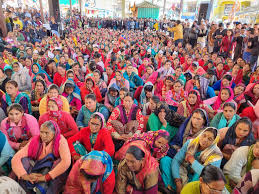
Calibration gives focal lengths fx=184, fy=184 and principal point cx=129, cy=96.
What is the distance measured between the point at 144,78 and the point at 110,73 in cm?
80

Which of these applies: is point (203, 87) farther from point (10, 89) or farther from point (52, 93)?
point (10, 89)

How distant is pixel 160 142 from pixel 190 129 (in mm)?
467

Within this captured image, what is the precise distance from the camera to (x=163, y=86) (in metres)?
3.38

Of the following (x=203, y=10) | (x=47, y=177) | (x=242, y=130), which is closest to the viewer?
(x=47, y=177)

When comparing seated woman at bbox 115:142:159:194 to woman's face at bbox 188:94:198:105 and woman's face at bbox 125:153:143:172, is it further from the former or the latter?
woman's face at bbox 188:94:198:105

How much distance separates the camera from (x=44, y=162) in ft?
5.18

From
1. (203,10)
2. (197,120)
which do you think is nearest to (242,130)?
(197,120)

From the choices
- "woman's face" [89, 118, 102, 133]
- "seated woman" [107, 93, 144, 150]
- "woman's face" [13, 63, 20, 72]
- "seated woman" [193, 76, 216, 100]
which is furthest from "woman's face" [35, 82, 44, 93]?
"seated woman" [193, 76, 216, 100]

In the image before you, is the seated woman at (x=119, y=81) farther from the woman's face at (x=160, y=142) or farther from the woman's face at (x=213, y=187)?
the woman's face at (x=213, y=187)

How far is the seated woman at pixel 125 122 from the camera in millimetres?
2195

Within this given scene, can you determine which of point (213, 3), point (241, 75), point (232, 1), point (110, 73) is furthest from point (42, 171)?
point (213, 3)

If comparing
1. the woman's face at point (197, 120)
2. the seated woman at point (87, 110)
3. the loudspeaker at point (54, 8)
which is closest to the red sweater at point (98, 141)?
the seated woman at point (87, 110)

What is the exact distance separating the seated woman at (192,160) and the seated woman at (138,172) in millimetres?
347

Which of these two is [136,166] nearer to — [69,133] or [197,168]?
[197,168]
